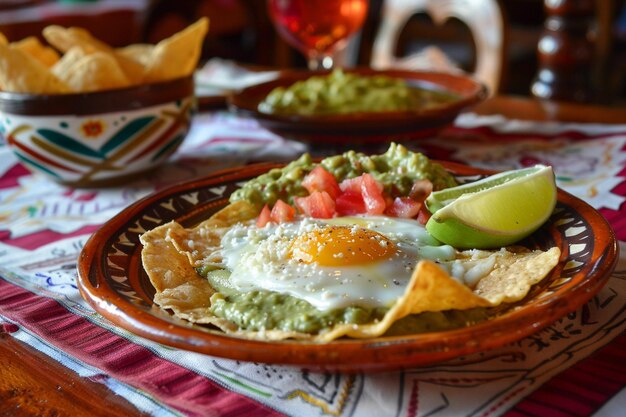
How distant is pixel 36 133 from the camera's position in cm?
187

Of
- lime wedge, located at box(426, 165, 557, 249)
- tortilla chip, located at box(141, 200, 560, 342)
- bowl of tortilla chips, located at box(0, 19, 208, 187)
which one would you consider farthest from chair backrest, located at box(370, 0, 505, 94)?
tortilla chip, located at box(141, 200, 560, 342)

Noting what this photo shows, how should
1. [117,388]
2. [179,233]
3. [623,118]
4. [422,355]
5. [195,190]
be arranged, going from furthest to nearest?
1. [623,118]
2. [195,190]
3. [179,233]
4. [117,388]
5. [422,355]

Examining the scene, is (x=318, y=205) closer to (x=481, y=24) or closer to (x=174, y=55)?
(x=174, y=55)

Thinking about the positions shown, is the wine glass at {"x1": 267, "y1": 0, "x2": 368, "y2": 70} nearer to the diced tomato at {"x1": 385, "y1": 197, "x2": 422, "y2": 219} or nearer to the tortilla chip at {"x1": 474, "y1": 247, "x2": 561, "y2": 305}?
the diced tomato at {"x1": 385, "y1": 197, "x2": 422, "y2": 219}

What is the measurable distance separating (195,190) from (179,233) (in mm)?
218

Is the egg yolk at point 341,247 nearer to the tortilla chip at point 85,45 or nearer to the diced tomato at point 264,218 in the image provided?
the diced tomato at point 264,218

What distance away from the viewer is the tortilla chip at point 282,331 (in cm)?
94

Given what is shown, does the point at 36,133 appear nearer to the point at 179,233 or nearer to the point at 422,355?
the point at 179,233

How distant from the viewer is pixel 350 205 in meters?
1.44

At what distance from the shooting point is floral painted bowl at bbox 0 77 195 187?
1843 mm

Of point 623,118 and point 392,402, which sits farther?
point 623,118

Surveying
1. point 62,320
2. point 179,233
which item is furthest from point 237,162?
point 62,320

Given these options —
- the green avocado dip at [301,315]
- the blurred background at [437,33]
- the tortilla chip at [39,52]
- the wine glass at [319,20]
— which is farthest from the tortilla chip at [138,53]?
the blurred background at [437,33]

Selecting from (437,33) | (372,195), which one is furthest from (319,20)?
(437,33)
